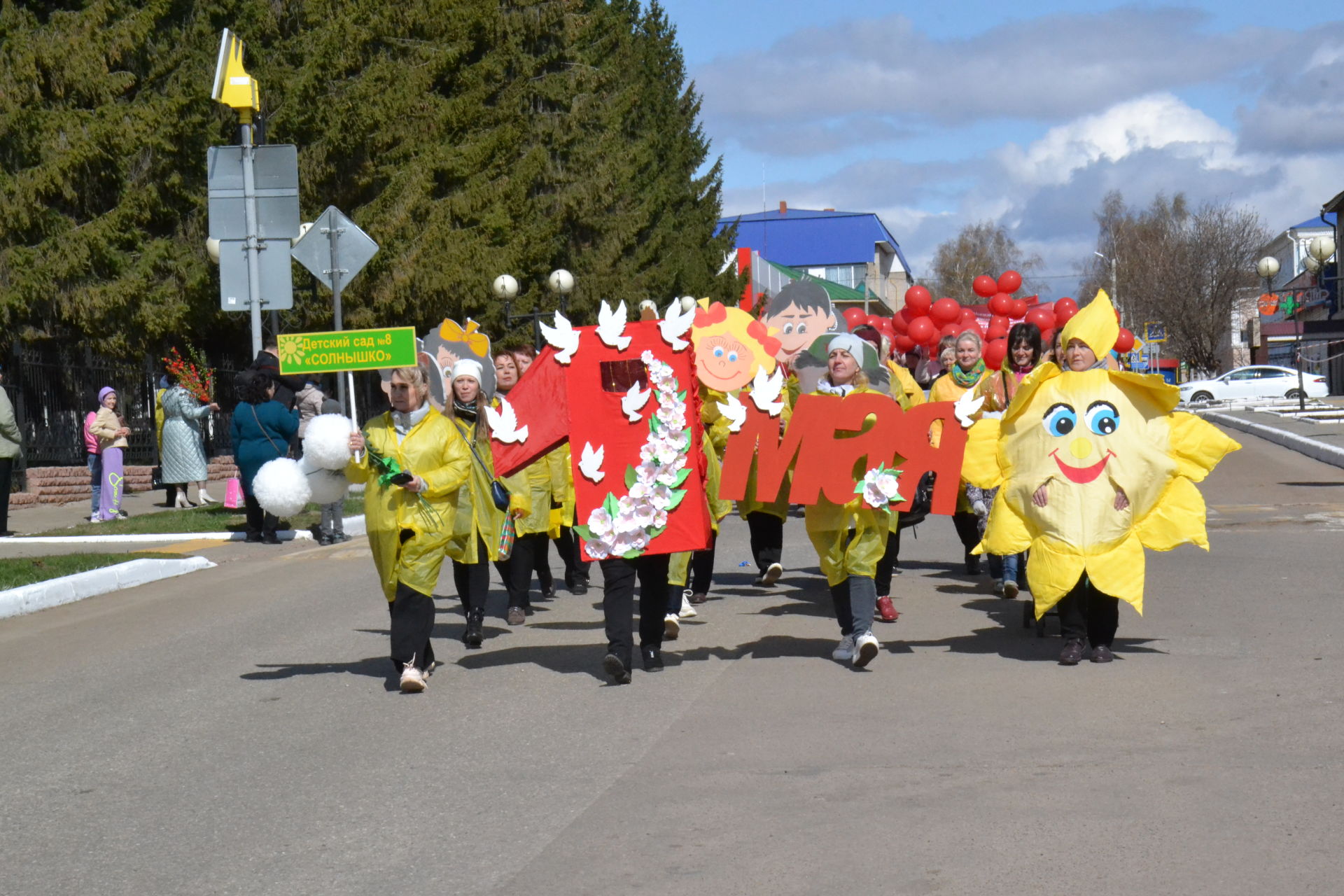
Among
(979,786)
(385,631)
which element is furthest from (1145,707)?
(385,631)

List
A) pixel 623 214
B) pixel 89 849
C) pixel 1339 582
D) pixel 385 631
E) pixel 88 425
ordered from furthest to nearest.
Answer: pixel 623 214 < pixel 88 425 < pixel 1339 582 < pixel 385 631 < pixel 89 849

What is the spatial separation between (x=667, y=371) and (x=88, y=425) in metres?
12.2

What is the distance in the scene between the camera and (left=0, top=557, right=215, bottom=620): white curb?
37.9 feet

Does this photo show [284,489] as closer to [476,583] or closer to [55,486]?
[476,583]

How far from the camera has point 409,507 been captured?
759cm

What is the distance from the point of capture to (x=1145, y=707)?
264 inches

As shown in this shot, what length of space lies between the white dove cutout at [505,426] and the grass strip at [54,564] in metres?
5.68

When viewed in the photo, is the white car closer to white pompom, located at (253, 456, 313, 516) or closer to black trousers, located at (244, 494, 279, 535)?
black trousers, located at (244, 494, 279, 535)

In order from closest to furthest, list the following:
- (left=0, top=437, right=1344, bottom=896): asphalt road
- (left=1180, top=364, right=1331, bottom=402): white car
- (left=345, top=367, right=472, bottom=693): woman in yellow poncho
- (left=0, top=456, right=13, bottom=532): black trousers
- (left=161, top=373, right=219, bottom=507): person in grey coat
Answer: (left=0, top=437, right=1344, bottom=896): asphalt road < (left=345, top=367, right=472, bottom=693): woman in yellow poncho < (left=0, top=456, right=13, bottom=532): black trousers < (left=161, top=373, right=219, bottom=507): person in grey coat < (left=1180, top=364, right=1331, bottom=402): white car

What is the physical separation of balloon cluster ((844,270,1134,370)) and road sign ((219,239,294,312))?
19.6 ft

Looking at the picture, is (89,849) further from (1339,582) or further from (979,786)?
(1339,582)

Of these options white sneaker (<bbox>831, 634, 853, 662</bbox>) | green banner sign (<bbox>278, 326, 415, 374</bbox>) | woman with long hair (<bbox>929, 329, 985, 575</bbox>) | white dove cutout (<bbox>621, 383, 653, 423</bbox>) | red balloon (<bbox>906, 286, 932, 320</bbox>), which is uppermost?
red balloon (<bbox>906, 286, 932, 320</bbox>)

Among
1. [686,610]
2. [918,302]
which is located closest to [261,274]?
[918,302]

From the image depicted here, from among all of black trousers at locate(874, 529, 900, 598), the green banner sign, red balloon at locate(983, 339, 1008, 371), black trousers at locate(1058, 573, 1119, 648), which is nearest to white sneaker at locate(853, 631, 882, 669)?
black trousers at locate(1058, 573, 1119, 648)
